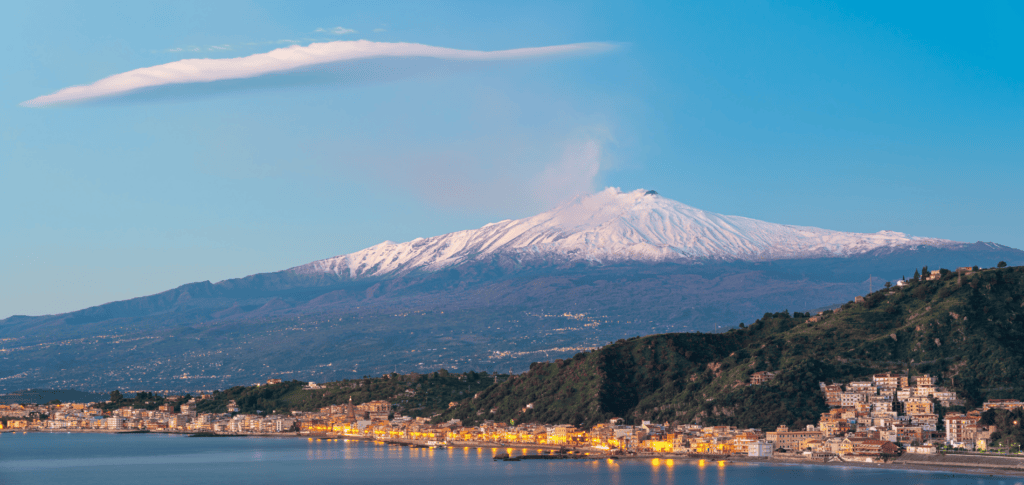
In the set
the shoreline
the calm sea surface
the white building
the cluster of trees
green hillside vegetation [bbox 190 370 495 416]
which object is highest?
green hillside vegetation [bbox 190 370 495 416]

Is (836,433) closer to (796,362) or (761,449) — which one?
(761,449)

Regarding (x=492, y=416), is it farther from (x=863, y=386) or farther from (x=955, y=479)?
(x=955, y=479)

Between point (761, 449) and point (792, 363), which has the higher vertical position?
point (792, 363)

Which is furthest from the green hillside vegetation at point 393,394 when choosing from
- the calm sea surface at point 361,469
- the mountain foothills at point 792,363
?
the mountain foothills at point 792,363

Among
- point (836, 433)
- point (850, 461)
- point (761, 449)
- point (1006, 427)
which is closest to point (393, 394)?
point (761, 449)

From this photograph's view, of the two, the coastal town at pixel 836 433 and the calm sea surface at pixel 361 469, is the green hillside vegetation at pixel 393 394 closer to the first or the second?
the calm sea surface at pixel 361 469

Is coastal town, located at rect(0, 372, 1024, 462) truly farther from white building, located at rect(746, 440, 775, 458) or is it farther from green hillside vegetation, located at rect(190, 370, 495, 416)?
green hillside vegetation, located at rect(190, 370, 495, 416)

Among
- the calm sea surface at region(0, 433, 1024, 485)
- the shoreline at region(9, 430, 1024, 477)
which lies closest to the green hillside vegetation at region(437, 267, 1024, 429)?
the shoreline at region(9, 430, 1024, 477)
